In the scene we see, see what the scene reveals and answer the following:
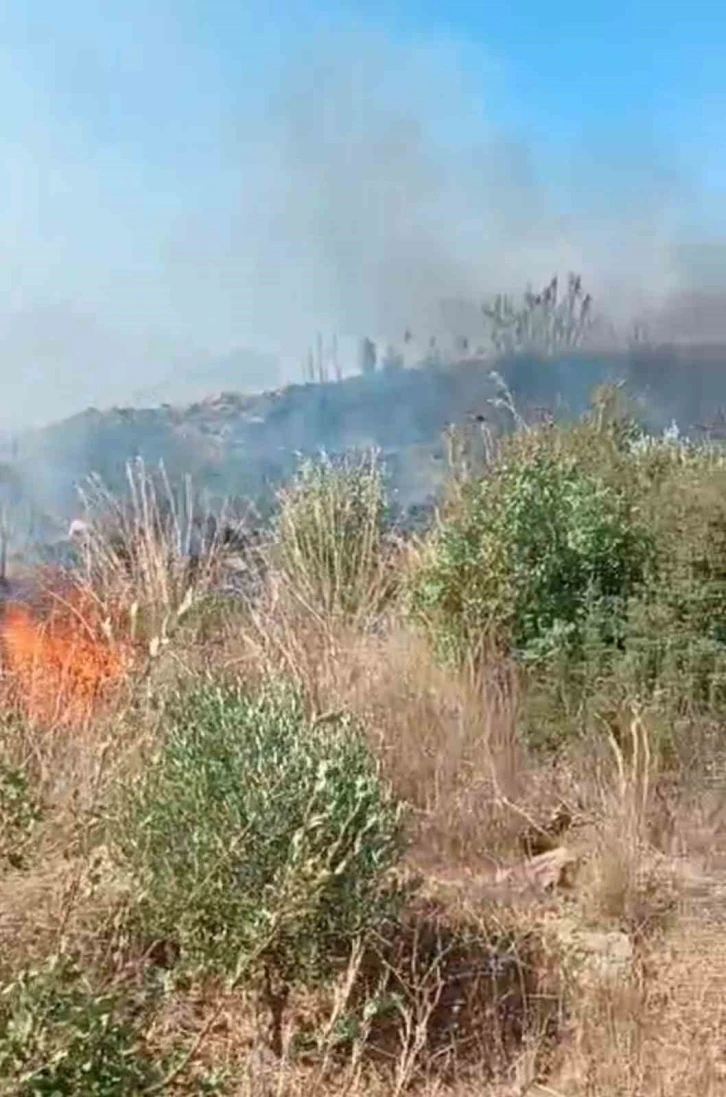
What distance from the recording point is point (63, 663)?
5094 mm

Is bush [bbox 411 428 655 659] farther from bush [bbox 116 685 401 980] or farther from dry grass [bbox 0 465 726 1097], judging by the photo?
bush [bbox 116 685 401 980]

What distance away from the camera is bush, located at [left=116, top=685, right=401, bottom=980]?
3.02 meters

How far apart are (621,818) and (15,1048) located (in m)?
2.59

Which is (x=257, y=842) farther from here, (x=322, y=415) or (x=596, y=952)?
(x=322, y=415)

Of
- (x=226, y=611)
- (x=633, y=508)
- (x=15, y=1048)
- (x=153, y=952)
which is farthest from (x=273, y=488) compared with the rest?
(x=15, y=1048)

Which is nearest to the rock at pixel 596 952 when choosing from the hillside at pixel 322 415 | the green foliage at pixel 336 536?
the green foliage at pixel 336 536

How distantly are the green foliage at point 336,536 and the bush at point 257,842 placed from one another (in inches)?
141

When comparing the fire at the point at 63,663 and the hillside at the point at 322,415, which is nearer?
the fire at the point at 63,663

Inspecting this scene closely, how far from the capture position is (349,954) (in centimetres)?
323

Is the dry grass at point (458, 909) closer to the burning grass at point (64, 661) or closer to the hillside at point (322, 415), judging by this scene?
the burning grass at point (64, 661)

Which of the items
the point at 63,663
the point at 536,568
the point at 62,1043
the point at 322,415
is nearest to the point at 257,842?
the point at 62,1043

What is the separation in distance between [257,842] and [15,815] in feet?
2.48

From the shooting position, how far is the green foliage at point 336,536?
7.44 metres

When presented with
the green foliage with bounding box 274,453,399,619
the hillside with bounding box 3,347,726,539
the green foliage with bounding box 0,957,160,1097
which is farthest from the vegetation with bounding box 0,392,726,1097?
the hillside with bounding box 3,347,726,539
